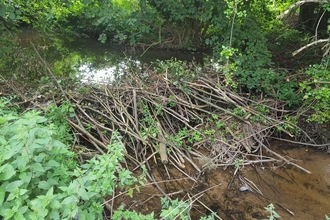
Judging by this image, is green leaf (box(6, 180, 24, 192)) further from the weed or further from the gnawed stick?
the weed

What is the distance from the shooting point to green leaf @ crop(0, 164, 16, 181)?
187cm

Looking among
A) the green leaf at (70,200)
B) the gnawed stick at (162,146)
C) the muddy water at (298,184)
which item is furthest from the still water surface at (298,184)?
the green leaf at (70,200)

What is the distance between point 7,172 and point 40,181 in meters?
0.26

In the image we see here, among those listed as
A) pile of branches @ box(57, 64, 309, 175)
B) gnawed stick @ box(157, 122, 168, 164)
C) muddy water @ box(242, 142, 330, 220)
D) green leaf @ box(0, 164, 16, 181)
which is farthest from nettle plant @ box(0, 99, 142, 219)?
muddy water @ box(242, 142, 330, 220)

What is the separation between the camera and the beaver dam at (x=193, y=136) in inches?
139

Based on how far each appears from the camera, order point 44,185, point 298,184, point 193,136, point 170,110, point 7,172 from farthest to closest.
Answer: point 170,110 → point 193,136 → point 298,184 → point 44,185 → point 7,172

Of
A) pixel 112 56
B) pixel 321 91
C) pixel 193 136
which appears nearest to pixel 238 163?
pixel 193 136

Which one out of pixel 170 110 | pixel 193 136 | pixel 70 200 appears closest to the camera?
pixel 70 200

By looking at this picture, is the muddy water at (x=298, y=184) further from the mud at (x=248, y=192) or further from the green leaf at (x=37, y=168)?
the green leaf at (x=37, y=168)

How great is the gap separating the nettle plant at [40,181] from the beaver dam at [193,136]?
1.27m

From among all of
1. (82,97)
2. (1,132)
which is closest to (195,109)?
(82,97)

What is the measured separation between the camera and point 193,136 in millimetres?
4535

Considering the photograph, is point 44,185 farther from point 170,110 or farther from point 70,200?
point 170,110

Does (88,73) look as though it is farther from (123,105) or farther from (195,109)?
(195,109)
